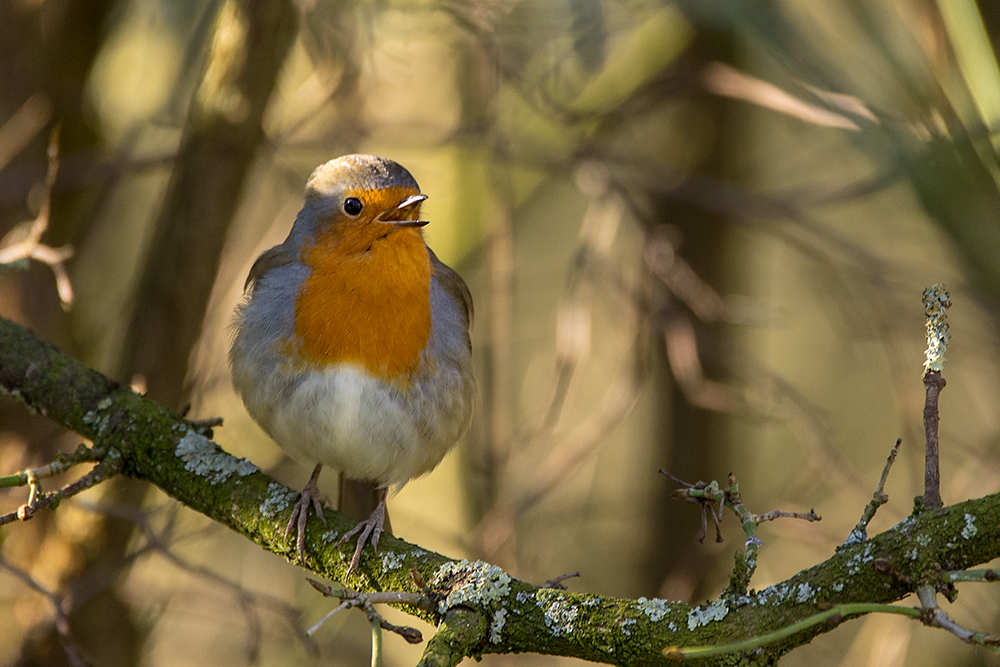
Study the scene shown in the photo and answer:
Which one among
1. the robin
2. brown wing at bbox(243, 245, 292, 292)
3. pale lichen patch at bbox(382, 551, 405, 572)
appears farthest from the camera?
brown wing at bbox(243, 245, 292, 292)

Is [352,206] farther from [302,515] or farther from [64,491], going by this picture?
[64,491]

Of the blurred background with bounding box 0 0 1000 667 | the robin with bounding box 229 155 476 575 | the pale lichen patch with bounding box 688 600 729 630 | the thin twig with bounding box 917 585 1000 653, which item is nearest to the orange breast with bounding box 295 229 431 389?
the robin with bounding box 229 155 476 575

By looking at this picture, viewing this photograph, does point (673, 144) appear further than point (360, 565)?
Yes

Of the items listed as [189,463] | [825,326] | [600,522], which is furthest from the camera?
[825,326]

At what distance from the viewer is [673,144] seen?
4812mm

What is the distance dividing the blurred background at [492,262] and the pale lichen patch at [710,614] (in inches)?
55.3

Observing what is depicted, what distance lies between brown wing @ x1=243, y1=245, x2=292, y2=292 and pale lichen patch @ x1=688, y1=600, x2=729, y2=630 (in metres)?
1.67

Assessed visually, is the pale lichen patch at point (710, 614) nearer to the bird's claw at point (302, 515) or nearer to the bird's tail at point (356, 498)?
the bird's claw at point (302, 515)

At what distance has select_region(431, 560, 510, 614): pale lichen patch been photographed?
6.12 feet

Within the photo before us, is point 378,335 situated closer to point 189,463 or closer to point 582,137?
point 189,463

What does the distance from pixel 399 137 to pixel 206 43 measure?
2.98 ft

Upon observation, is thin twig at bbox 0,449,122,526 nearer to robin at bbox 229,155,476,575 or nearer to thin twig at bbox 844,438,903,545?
robin at bbox 229,155,476,575

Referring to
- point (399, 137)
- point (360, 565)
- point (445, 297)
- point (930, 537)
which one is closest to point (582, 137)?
point (399, 137)

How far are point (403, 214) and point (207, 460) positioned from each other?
871mm
